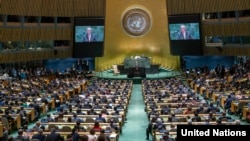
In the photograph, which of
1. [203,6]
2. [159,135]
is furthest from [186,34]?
[159,135]

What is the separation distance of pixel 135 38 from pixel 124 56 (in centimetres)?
235

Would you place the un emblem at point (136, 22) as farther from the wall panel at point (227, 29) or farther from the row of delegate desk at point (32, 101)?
the row of delegate desk at point (32, 101)

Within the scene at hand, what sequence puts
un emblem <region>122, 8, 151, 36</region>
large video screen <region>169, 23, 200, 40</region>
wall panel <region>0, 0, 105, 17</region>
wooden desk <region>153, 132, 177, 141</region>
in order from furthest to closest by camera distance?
1. un emblem <region>122, 8, 151, 36</region>
2. large video screen <region>169, 23, 200, 40</region>
3. wall panel <region>0, 0, 105, 17</region>
4. wooden desk <region>153, 132, 177, 141</region>

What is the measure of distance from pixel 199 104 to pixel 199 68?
21315mm

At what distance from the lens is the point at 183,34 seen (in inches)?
1615

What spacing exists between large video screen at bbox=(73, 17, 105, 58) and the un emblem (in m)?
4.70

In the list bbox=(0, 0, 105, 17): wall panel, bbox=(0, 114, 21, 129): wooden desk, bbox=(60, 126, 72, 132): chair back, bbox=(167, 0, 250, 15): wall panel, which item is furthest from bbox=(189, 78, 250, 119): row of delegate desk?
bbox=(0, 0, 105, 17): wall panel

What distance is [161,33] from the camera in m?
47.2

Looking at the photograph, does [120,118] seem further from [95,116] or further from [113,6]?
[113,6]

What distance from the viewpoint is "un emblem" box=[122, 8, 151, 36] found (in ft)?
153

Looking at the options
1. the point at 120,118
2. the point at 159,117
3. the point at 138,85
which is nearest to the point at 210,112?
the point at 159,117

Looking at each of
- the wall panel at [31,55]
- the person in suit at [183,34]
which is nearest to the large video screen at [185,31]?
the person in suit at [183,34]

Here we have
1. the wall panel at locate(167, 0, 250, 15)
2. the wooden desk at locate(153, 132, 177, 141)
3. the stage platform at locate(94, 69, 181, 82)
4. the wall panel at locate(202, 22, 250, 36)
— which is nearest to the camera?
the wooden desk at locate(153, 132, 177, 141)

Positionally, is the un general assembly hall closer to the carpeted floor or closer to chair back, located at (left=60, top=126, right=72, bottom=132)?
the carpeted floor
